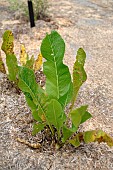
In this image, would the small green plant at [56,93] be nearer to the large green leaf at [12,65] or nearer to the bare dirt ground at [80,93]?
the bare dirt ground at [80,93]

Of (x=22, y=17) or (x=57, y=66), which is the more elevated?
(x=57, y=66)

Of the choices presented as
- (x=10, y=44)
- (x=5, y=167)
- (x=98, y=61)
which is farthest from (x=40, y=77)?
(x=5, y=167)

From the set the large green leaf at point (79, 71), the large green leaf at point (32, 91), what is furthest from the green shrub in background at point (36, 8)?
the large green leaf at point (32, 91)

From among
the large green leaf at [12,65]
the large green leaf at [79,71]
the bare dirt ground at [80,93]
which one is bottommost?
the bare dirt ground at [80,93]

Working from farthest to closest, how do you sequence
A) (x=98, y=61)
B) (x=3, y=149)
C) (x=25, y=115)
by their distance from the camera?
1. (x=98, y=61)
2. (x=25, y=115)
3. (x=3, y=149)

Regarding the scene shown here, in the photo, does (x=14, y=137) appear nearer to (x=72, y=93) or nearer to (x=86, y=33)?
(x=72, y=93)

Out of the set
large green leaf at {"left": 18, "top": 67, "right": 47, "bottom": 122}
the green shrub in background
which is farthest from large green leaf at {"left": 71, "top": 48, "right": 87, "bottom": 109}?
the green shrub in background

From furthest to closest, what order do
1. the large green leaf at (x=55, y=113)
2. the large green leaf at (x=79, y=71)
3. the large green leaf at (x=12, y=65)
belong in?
the large green leaf at (x=12, y=65) → the large green leaf at (x=79, y=71) → the large green leaf at (x=55, y=113)

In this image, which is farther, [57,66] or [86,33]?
[86,33]
